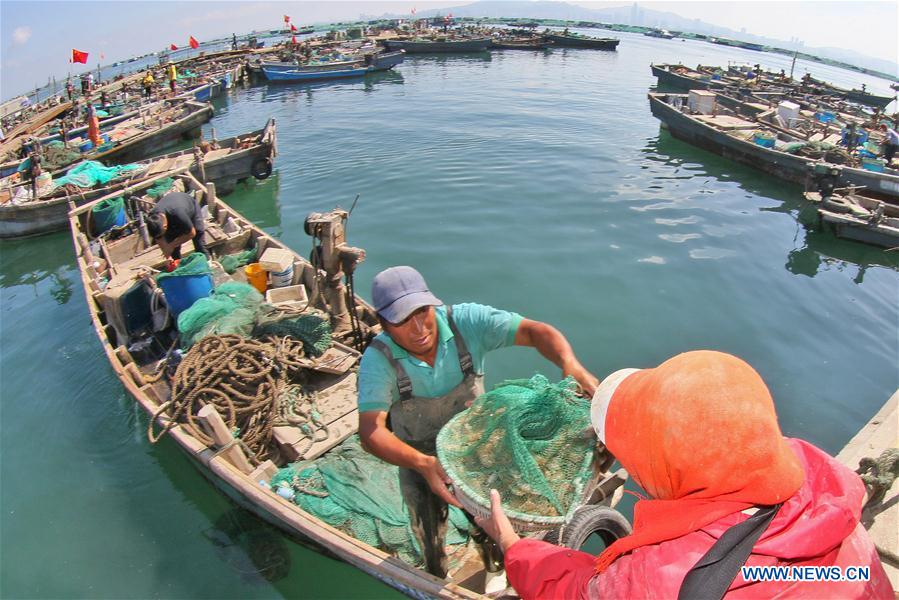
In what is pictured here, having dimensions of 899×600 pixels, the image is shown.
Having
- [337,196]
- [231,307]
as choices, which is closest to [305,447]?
[231,307]

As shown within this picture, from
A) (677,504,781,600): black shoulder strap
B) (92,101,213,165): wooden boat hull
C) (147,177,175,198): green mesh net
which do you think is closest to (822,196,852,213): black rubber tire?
(677,504,781,600): black shoulder strap

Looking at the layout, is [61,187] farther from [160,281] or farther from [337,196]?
[160,281]

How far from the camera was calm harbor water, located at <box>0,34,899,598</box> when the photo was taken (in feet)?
19.2

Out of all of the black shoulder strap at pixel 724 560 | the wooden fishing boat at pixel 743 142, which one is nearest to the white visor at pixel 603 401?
the black shoulder strap at pixel 724 560

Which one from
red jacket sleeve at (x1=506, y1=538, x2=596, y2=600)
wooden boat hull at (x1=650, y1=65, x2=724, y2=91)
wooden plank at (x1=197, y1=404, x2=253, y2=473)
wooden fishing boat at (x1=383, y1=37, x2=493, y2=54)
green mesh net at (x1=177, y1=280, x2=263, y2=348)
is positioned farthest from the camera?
wooden fishing boat at (x1=383, y1=37, x2=493, y2=54)

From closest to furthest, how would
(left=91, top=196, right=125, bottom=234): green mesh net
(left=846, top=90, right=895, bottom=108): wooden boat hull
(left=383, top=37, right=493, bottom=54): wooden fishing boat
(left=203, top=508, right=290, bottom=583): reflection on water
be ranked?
(left=203, top=508, right=290, bottom=583): reflection on water < (left=91, top=196, right=125, bottom=234): green mesh net < (left=846, top=90, right=895, bottom=108): wooden boat hull < (left=383, top=37, right=493, bottom=54): wooden fishing boat

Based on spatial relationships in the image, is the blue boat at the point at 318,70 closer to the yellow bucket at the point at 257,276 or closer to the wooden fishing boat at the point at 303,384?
the wooden fishing boat at the point at 303,384

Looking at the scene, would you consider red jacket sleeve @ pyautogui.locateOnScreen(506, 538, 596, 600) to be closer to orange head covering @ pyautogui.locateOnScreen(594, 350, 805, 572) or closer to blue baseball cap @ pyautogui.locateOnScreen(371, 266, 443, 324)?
orange head covering @ pyautogui.locateOnScreen(594, 350, 805, 572)

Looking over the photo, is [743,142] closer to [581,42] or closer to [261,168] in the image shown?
[261,168]

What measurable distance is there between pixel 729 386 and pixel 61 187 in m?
18.4

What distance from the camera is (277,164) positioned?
19906 millimetres

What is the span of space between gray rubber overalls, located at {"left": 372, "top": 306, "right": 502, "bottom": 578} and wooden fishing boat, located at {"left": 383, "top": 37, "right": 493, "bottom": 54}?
5616 cm

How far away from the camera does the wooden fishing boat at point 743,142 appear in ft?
50.0

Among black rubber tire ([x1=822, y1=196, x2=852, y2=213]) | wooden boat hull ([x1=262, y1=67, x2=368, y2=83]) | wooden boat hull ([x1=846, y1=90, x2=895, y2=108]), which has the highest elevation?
wooden boat hull ([x1=262, y1=67, x2=368, y2=83])
